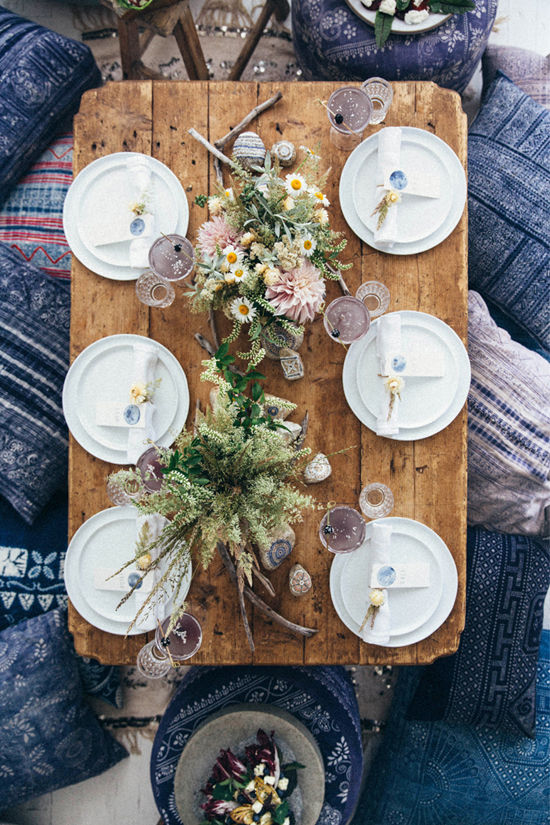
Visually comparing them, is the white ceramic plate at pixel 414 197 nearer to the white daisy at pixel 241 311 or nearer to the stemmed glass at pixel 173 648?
the white daisy at pixel 241 311

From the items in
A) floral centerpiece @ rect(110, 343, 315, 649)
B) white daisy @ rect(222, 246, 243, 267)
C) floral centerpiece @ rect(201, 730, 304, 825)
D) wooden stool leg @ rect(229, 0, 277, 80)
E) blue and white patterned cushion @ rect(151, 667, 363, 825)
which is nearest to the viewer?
floral centerpiece @ rect(110, 343, 315, 649)

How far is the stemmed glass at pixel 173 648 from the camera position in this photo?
56.6 inches

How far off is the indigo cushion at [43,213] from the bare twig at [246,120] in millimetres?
590

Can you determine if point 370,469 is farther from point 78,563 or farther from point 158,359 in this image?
point 78,563

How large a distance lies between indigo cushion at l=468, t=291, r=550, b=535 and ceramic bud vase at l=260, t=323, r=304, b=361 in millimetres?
536

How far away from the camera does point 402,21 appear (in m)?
1.70

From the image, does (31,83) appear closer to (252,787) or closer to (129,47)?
(129,47)

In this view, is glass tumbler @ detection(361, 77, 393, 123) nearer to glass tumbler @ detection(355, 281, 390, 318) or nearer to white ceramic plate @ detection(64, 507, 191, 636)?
glass tumbler @ detection(355, 281, 390, 318)

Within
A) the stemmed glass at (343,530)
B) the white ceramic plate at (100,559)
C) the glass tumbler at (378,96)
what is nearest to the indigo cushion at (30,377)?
the white ceramic plate at (100,559)

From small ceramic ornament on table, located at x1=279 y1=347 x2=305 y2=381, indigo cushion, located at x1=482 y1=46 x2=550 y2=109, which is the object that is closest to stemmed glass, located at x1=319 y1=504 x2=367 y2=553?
small ceramic ornament on table, located at x1=279 y1=347 x2=305 y2=381

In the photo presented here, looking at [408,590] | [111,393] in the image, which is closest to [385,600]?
[408,590]

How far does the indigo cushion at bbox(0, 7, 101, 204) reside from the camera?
1.75m

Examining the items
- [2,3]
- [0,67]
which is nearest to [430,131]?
[0,67]

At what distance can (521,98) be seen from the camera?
1813 millimetres
